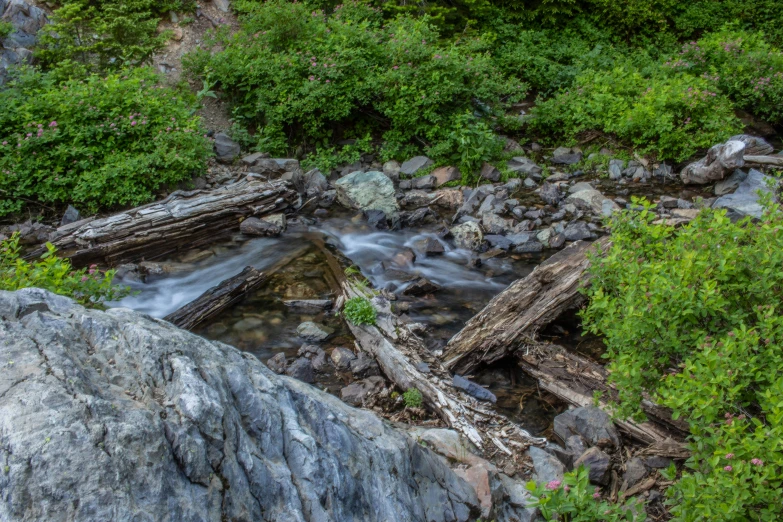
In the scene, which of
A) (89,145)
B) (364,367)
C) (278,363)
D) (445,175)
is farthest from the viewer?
(445,175)

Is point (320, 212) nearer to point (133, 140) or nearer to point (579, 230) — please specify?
point (133, 140)

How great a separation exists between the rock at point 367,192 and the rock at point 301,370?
4.58m

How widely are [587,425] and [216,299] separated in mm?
4521

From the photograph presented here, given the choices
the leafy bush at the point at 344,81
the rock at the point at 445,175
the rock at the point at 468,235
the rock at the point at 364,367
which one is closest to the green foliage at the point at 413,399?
the rock at the point at 364,367

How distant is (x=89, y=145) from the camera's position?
9234 millimetres

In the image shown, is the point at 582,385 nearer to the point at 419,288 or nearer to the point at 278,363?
the point at 419,288

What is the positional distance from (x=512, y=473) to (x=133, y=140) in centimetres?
805

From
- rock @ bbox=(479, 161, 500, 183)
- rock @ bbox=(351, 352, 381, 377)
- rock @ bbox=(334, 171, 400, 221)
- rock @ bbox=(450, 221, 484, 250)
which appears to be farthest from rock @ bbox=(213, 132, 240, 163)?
rock @ bbox=(351, 352, 381, 377)

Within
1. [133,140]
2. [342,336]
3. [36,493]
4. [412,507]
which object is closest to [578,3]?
[133,140]

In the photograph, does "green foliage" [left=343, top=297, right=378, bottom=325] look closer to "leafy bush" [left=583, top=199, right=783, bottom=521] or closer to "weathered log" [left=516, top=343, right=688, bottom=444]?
"weathered log" [left=516, top=343, right=688, bottom=444]

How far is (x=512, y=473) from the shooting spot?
4285 mm

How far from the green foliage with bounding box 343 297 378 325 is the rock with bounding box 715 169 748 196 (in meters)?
7.38

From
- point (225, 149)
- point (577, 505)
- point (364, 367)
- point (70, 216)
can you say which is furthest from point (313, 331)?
point (225, 149)

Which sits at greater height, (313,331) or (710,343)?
(710,343)
